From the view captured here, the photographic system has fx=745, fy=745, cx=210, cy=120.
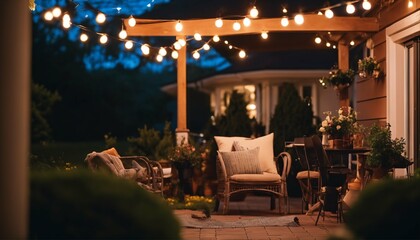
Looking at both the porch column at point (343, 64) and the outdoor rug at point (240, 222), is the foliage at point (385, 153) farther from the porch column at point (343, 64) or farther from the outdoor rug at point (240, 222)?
the porch column at point (343, 64)

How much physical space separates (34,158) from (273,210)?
115 inches

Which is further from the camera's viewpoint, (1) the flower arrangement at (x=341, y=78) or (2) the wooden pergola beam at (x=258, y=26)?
(1) the flower arrangement at (x=341, y=78)

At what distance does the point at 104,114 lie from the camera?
28.5 metres

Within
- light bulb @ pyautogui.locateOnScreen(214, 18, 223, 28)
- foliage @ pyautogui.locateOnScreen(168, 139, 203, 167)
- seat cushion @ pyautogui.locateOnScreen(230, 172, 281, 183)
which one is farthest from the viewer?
foliage @ pyautogui.locateOnScreen(168, 139, 203, 167)

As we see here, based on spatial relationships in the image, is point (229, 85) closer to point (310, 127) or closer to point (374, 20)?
point (310, 127)

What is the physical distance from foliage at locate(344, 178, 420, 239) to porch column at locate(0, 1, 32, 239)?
1328mm

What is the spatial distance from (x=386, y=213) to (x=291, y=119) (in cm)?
819

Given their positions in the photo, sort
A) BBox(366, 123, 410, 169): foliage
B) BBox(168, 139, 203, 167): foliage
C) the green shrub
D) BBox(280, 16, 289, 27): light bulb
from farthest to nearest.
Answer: BBox(168, 139, 203, 167): foliage
BBox(280, 16, 289, 27): light bulb
BBox(366, 123, 410, 169): foliage
the green shrub

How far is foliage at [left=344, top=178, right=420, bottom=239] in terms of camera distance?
3115 millimetres

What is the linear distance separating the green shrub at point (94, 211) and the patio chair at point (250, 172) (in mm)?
5450

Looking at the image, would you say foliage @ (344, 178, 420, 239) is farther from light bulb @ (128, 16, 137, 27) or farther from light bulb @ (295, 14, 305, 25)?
light bulb @ (128, 16, 137, 27)

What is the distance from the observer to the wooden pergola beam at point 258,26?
9672 mm

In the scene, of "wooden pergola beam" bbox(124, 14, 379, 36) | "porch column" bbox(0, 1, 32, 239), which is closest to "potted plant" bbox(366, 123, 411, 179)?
"wooden pergola beam" bbox(124, 14, 379, 36)

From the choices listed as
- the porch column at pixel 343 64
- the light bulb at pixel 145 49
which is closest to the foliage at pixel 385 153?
the porch column at pixel 343 64
